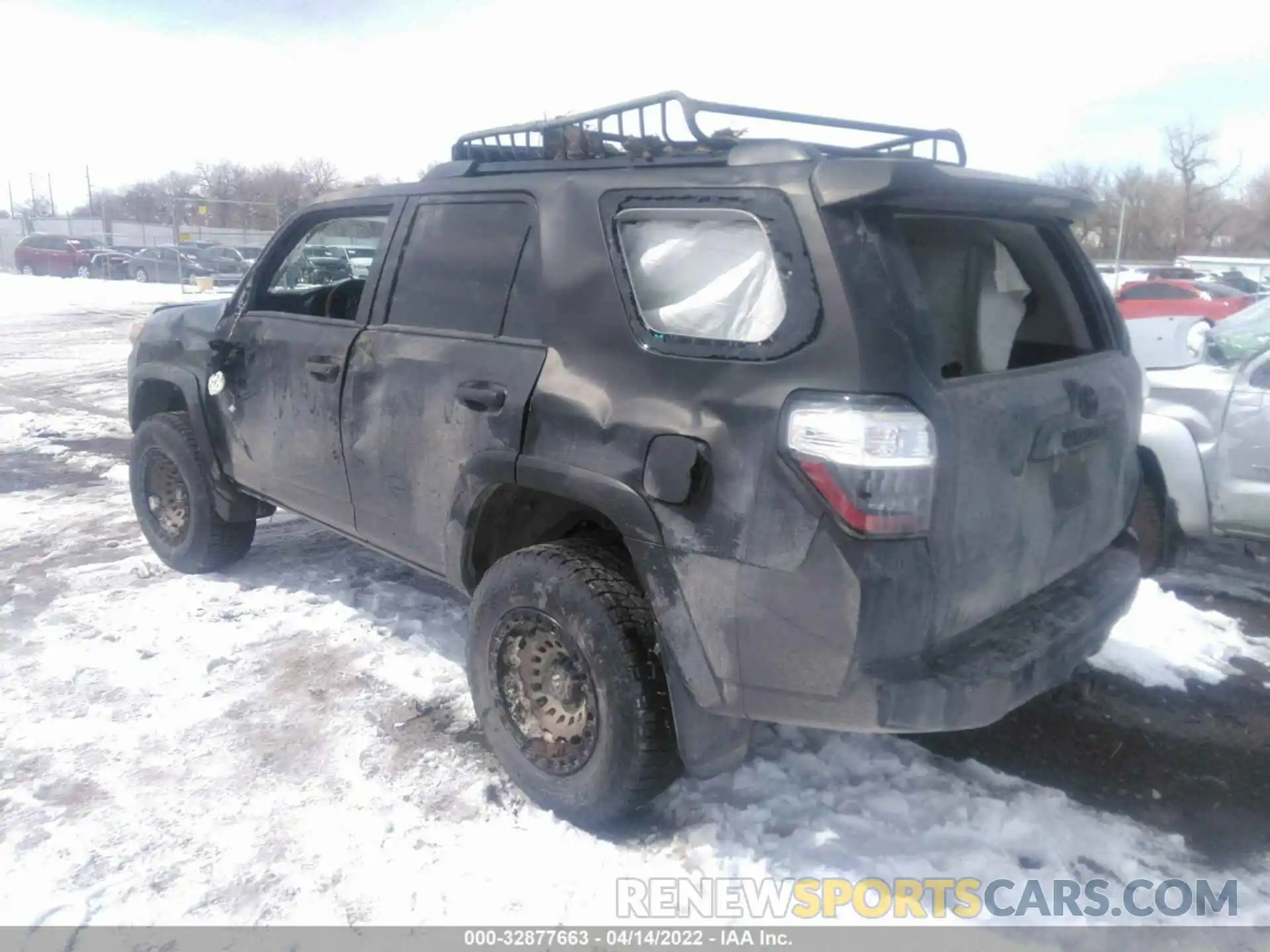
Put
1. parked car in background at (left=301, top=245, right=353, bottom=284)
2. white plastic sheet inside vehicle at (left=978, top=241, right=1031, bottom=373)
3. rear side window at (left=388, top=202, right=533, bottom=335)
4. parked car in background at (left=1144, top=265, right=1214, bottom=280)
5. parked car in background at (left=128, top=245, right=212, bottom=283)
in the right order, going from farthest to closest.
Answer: parked car in background at (left=128, top=245, right=212, bottom=283) → parked car in background at (left=1144, top=265, right=1214, bottom=280) → parked car in background at (left=301, top=245, right=353, bottom=284) → rear side window at (left=388, top=202, right=533, bottom=335) → white plastic sheet inside vehicle at (left=978, top=241, right=1031, bottom=373)

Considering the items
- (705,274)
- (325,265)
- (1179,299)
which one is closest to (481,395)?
(705,274)

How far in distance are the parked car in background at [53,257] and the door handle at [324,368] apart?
40.1 m

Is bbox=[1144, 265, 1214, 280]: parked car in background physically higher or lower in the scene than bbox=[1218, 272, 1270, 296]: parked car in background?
higher

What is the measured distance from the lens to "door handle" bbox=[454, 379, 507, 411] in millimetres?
2959

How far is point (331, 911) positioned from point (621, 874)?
0.80m

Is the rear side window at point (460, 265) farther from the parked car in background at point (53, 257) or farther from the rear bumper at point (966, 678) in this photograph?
the parked car in background at point (53, 257)

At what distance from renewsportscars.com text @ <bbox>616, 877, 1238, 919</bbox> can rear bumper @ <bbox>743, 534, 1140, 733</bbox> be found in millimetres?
547

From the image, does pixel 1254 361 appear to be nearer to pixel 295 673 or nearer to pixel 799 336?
pixel 799 336

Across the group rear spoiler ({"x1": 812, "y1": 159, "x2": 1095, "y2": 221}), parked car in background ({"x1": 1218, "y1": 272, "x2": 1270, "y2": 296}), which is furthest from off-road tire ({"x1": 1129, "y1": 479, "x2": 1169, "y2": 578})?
parked car in background ({"x1": 1218, "y1": 272, "x2": 1270, "y2": 296})

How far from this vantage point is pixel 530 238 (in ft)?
9.96

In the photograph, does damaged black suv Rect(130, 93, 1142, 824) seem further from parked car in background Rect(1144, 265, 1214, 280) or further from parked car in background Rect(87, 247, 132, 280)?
parked car in background Rect(87, 247, 132, 280)

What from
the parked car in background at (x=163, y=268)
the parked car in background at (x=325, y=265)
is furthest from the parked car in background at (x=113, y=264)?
the parked car in background at (x=325, y=265)

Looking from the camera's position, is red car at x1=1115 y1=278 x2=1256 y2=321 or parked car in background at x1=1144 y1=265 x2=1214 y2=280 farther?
parked car in background at x1=1144 y1=265 x2=1214 y2=280

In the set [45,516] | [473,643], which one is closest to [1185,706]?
[473,643]
